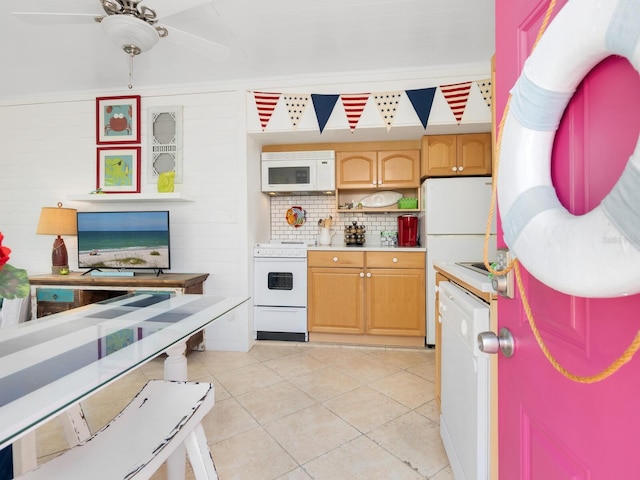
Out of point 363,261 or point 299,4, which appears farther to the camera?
point 363,261

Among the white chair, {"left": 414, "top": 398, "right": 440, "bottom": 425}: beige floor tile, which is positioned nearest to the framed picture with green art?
the white chair

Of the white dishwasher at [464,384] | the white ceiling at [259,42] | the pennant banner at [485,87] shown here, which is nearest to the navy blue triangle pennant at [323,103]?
the white ceiling at [259,42]

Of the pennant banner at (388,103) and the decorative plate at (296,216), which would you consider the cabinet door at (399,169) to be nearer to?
the pennant banner at (388,103)

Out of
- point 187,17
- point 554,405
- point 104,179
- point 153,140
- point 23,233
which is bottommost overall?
point 554,405

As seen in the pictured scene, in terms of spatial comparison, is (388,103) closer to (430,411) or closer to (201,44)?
(201,44)

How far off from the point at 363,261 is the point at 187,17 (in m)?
2.38

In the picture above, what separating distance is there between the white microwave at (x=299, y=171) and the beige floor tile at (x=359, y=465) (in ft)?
7.95

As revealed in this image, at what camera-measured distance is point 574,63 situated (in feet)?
1.44

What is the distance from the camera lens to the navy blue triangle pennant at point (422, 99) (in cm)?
285

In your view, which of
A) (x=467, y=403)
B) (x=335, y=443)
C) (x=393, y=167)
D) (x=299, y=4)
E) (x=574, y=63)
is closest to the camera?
(x=574, y=63)

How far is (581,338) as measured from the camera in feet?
1.59

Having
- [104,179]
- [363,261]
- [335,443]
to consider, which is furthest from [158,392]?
[104,179]

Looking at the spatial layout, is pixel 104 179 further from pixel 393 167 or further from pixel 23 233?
pixel 393 167

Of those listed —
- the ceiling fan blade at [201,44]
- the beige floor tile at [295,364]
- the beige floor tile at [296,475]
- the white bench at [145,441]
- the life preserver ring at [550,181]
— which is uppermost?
the ceiling fan blade at [201,44]
